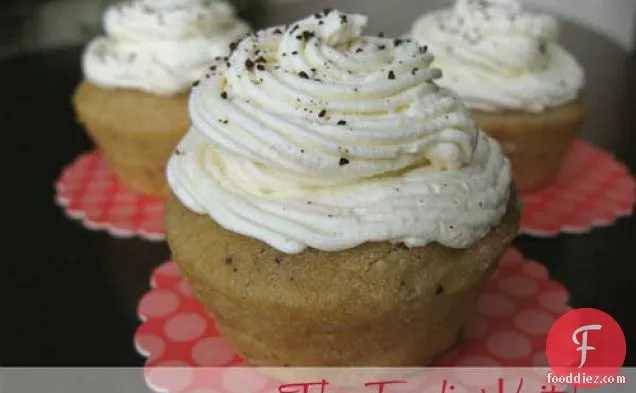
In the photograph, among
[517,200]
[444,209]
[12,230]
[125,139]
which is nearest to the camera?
[444,209]

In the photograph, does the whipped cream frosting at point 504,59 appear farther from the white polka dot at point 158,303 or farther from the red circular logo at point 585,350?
the white polka dot at point 158,303

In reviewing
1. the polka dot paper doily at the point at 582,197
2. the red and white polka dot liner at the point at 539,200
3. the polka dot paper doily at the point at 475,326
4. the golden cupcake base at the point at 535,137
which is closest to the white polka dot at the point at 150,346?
the polka dot paper doily at the point at 475,326

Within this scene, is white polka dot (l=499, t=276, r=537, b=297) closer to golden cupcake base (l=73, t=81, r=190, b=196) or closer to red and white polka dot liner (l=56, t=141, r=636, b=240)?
red and white polka dot liner (l=56, t=141, r=636, b=240)

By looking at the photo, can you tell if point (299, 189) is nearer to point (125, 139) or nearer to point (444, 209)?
point (444, 209)

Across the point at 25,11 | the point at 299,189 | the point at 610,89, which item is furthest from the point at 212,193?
the point at 25,11

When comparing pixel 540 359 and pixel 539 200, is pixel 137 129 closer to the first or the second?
pixel 539 200

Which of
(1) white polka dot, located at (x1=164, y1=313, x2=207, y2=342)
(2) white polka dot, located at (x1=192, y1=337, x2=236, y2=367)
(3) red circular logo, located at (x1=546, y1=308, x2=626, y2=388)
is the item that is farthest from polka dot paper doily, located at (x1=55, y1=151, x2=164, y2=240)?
(3) red circular logo, located at (x1=546, y1=308, x2=626, y2=388)
